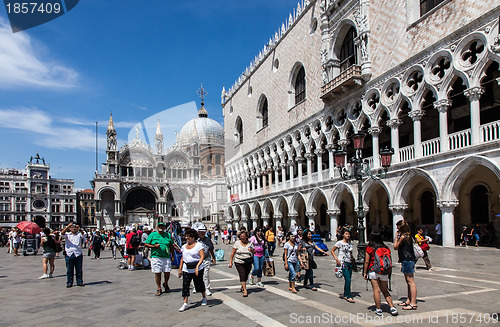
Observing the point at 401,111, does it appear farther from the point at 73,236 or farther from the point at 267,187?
the point at 267,187

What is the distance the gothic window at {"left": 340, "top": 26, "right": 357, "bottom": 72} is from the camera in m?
22.7

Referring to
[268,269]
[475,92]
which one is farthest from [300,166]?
[268,269]

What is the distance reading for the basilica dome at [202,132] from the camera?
75500 mm

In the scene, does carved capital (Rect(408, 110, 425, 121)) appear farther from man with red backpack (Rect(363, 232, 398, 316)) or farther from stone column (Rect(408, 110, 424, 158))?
man with red backpack (Rect(363, 232, 398, 316))

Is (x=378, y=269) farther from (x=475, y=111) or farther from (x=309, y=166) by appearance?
(x=309, y=166)

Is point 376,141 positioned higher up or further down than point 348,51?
further down

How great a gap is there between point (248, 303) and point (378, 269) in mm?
2315

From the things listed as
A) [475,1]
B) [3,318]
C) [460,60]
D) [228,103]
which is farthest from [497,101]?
[228,103]

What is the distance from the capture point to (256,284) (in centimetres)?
913

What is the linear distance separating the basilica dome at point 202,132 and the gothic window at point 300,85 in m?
45.2

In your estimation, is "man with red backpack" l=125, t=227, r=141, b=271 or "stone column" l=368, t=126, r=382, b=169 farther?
"stone column" l=368, t=126, r=382, b=169

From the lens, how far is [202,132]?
3051 inches

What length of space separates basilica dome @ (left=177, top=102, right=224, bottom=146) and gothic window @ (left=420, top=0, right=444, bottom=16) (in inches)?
2277

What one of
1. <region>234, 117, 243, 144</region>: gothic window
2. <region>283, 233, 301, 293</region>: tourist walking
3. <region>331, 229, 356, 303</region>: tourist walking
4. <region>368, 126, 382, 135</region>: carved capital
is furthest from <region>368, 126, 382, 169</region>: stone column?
<region>234, 117, 243, 144</region>: gothic window
